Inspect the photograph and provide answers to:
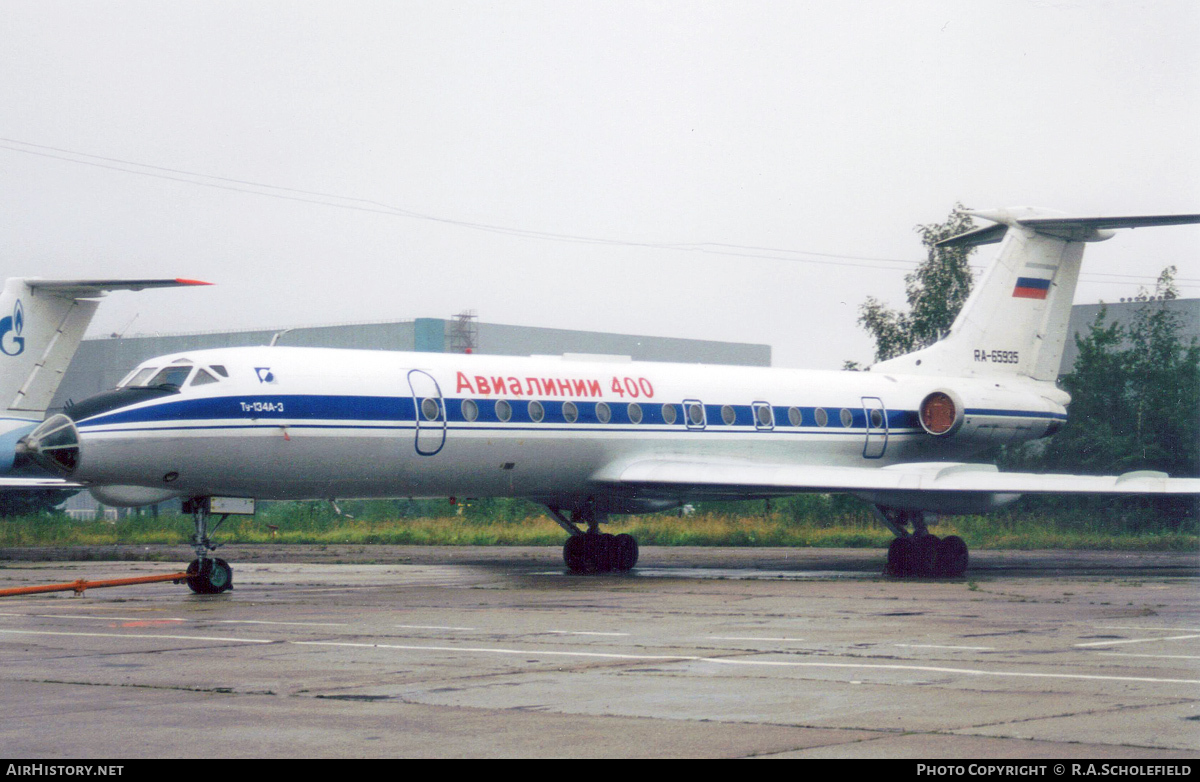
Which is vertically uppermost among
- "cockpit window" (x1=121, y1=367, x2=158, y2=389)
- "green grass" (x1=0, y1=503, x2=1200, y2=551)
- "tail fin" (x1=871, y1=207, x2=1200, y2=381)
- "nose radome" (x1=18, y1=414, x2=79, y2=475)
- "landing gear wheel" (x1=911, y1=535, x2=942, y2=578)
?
"tail fin" (x1=871, y1=207, x2=1200, y2=381)

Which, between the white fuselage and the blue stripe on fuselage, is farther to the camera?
the white fuselage

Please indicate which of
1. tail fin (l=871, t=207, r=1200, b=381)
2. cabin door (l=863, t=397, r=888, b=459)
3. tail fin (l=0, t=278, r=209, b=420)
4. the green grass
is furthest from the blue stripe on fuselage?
the green grass

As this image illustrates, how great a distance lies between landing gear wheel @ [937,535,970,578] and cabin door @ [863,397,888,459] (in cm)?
304

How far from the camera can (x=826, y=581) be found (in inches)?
745

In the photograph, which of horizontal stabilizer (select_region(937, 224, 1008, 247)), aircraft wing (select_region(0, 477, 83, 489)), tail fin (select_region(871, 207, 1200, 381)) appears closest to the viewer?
aircraft wing (select_region(0, 477, 83, 489))

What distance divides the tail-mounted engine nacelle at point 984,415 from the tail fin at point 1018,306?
86 centimetres

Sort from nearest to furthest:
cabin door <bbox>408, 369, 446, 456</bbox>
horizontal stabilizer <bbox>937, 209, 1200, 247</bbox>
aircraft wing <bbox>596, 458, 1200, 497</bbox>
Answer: cabin door <bbox>408, 369, 446, 456</bbox>, aircraft wing <bbox>596, 458, 1200, 497</bbox>, horizontal stabilizer <bbox>937, 209, 1200, 247</bbox>

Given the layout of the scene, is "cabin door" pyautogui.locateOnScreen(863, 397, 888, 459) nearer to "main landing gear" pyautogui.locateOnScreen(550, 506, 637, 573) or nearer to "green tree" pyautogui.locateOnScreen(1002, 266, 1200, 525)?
"main landing gear" pyautogui.locateOnScreen(550, 506, 637, 573)

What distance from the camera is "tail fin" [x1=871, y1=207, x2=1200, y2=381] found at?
82.6ft

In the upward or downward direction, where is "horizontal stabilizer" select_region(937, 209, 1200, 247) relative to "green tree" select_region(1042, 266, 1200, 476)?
upward

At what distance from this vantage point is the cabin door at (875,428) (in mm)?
24328

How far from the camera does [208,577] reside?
56.6 ft
